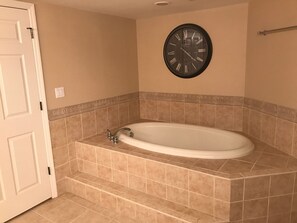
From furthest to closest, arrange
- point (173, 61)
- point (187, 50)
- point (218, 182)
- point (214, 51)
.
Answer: point (173, 61), point (187, 50), point (214, 51), point (218, 182)

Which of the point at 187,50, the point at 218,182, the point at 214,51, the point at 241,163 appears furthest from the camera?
the point at 187,50

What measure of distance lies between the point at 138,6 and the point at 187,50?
919mm

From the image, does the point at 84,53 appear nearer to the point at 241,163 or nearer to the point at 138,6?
the point at 138,6

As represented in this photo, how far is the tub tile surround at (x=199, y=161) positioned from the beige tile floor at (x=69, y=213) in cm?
20

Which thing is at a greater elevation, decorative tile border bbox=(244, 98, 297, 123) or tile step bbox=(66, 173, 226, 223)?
decorative tile border bbox=(244, 98, 297, 123)

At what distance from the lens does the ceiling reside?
8.07 ft

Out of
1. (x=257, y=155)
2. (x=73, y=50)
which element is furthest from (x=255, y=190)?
(x=73, y=50)

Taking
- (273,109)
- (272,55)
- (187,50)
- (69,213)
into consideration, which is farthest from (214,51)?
(69,213)

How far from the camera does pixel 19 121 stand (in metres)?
2.26

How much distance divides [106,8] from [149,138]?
6.04ft

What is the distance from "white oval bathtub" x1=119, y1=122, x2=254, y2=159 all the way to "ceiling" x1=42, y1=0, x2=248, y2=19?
153cm

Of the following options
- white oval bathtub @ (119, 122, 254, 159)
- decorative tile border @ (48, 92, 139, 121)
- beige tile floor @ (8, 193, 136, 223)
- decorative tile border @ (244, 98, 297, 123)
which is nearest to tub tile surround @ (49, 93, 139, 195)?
decorative tile border @ (48, 92, 139, 121)

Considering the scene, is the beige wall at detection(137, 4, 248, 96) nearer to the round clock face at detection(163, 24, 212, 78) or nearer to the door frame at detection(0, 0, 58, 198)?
the round clock face at detection(163, 24, 212, 78)

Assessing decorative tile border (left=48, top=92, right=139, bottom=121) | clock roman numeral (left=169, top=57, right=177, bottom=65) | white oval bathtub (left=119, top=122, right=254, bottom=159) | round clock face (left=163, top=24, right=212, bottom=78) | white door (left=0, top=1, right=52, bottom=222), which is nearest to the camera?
white door (left=0, top=1, right=52, bottom=222)
